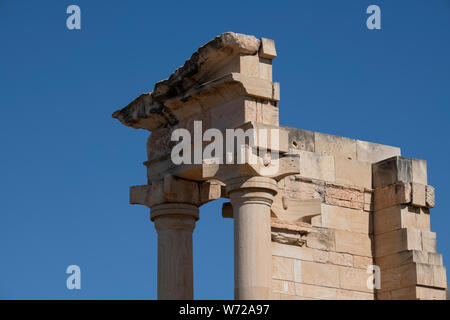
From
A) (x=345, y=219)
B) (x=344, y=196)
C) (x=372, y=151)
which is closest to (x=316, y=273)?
(x=345, y=219)

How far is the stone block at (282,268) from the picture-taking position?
1021 inches

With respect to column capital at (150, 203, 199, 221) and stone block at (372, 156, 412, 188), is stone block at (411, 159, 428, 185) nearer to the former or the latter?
stone block at (372, 156, 412, 188)

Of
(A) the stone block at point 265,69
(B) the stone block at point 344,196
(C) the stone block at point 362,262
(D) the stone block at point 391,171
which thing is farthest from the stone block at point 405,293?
(A) the stone block at point 265,69

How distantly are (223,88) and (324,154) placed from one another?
15.0 ft

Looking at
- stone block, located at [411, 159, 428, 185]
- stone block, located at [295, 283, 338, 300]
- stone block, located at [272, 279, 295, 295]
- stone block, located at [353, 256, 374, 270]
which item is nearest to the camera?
stone block, located at [272, 279, 295, 295]

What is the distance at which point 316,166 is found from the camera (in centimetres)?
2764

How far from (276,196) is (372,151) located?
→ 371cm

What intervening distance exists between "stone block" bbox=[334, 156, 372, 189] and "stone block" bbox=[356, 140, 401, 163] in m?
0.21

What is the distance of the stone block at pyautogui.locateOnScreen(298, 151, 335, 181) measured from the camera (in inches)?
1078

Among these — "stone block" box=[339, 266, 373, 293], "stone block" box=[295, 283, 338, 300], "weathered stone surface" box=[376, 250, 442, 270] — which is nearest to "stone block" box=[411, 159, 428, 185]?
"weathered stone surface" box=[376, 250, 442, 270]

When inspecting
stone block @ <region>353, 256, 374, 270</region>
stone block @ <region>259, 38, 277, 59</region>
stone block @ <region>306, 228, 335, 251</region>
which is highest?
stone block @ <region>259, 38, 277, 59</region>

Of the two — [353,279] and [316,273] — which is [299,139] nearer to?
[316,273]
